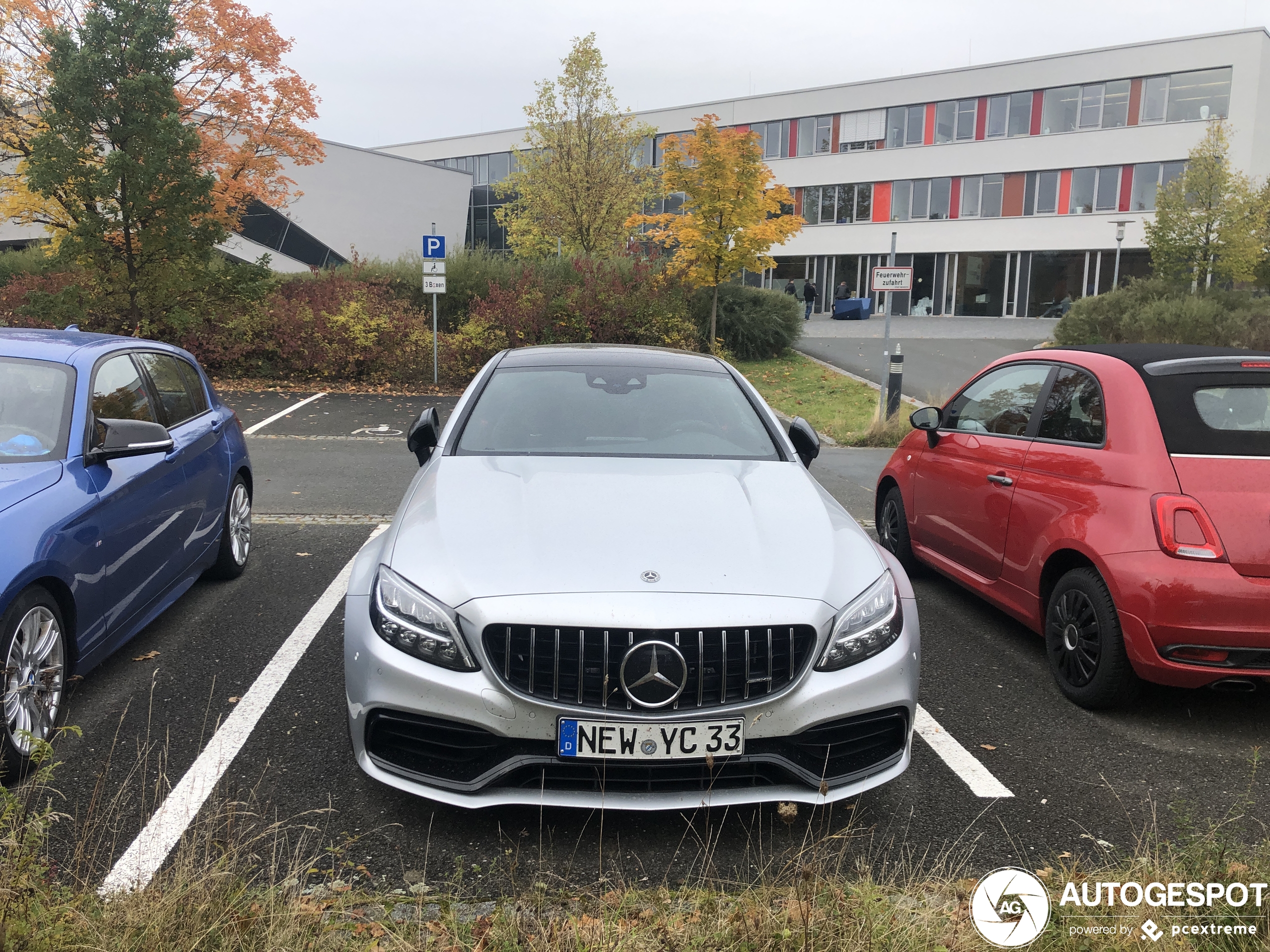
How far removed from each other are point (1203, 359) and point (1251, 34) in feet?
151

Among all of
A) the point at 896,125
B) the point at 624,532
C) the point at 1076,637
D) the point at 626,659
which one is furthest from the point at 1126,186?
the point at 626,659

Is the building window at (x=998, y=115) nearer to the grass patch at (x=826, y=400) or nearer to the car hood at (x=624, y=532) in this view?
the grass patch at (x=826, y=400)

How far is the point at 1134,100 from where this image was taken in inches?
1679

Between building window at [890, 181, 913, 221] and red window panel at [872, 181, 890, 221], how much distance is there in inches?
6.8

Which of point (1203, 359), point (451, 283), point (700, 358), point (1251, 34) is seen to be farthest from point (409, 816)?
point (1251, 34)

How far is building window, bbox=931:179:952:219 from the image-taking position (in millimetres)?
47500

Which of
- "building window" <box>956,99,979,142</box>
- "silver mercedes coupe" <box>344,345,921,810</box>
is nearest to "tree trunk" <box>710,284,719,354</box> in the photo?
"silver mercedes coupe" <box>344,345,921,810</box>

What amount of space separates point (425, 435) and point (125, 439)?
4.31 ft

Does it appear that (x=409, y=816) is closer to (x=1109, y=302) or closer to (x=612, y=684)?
(x=612, y=684)

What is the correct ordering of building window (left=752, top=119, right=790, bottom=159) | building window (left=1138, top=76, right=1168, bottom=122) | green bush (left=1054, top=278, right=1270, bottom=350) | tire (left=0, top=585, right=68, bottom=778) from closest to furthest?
tire (left=0, top=585, right=68, bottom=778) < green bush (left=1054, top=278, right=1270, bottom=350) < building window (left=1138, top=76, right=1168, bottom=122) < building window (left=752, top=119, right=790, bottom=159)

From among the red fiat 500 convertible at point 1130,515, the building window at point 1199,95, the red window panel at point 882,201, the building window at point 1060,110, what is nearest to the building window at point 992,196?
the building window at point 1060,110

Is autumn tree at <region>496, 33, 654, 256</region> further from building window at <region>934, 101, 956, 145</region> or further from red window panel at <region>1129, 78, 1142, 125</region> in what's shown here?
red window panel at <region>1129, 78, 1142, 125</region>

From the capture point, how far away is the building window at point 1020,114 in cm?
4512

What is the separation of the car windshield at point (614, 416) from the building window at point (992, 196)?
4645 centimetres
